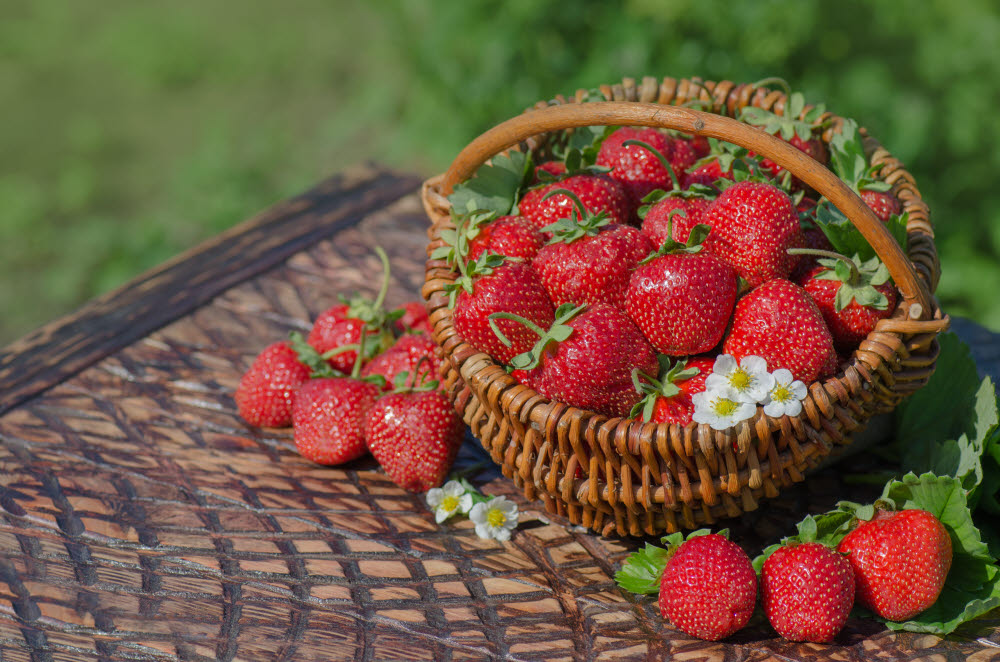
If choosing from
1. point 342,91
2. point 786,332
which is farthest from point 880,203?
point 342,91

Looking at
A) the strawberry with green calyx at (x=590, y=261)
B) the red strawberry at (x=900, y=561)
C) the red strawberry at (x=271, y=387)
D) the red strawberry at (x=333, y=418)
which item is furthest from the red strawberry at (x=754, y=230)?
the red strawberry at (x=271, y=387)

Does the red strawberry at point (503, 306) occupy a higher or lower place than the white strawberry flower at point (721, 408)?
higher

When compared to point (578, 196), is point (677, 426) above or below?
below

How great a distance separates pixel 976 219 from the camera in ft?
10.2

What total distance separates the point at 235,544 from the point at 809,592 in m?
0.82

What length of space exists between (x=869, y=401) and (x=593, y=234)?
1.44 feet

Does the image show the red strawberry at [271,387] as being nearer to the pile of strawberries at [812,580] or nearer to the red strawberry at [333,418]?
the red strawberry at [333,418]

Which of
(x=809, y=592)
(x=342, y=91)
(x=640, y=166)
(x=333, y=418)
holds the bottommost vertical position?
(x=809, y=592)

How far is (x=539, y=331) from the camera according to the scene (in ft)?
4.18

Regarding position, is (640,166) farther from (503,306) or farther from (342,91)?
(342,91)

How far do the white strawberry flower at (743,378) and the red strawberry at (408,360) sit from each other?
1.73ft

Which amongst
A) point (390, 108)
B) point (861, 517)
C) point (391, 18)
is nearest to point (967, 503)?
point (861, 517)

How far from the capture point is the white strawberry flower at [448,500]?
1521 millimetres

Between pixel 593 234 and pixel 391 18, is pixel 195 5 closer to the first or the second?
pixel 391 18
